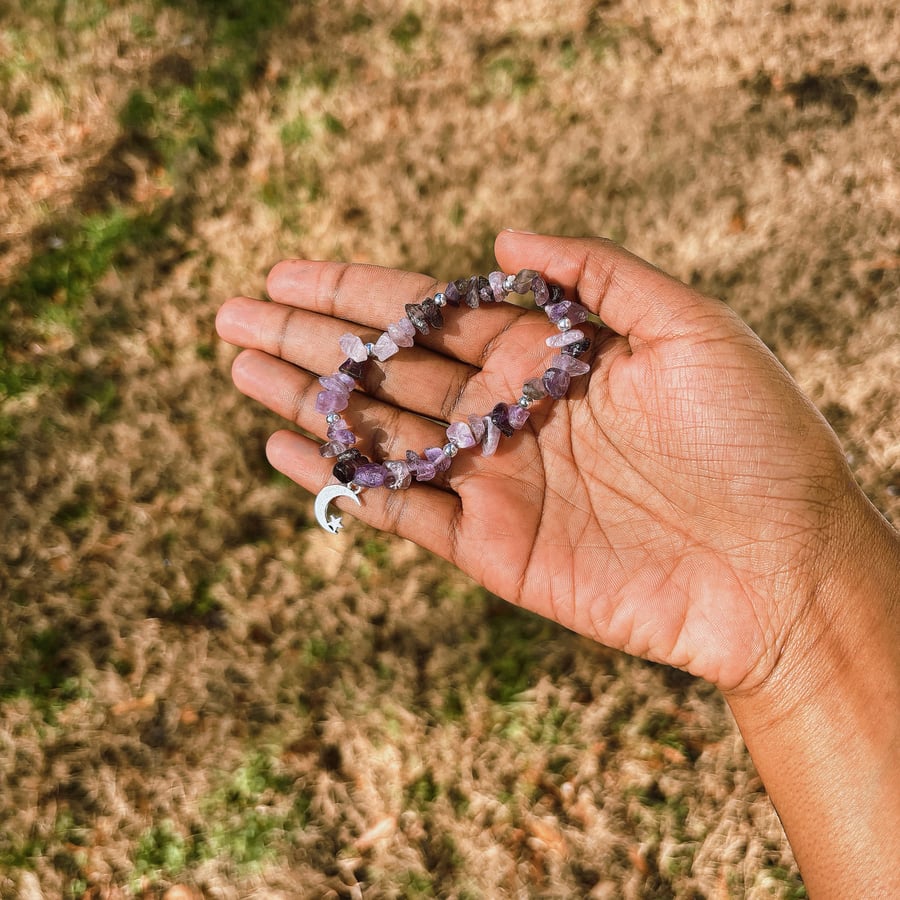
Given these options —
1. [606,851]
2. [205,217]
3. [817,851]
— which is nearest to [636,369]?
[817,851]

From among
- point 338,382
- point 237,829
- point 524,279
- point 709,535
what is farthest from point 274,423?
point 709,535

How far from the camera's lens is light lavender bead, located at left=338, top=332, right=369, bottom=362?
3664 millimetres

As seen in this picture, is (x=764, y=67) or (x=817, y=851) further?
(x=764, y=67)

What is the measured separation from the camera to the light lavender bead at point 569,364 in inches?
135

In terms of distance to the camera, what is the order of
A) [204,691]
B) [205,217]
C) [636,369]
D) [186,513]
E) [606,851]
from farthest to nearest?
[205,217]
[186,513]
[204,691]
[606,851]
[636,369]

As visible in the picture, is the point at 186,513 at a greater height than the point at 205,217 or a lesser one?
lesser

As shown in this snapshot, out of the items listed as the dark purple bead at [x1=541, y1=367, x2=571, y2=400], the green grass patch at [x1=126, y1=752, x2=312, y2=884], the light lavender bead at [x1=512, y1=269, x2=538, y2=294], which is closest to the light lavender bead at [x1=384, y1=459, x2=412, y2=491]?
the dark purple bead at [x1=541, y1=367, x2=571, y2=400]

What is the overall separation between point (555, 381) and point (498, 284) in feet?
1.79

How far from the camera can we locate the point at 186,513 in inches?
173

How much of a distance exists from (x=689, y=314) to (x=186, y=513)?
9.16 feet

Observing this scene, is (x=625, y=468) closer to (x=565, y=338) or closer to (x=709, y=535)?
(x=709, y=535)

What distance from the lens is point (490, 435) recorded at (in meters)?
3.50

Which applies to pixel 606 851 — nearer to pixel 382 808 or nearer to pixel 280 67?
pixel 382 808

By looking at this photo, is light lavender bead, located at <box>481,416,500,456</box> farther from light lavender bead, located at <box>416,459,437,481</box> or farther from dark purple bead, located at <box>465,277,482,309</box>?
dark purple bead, located at <box>465,277,482,309</box>
